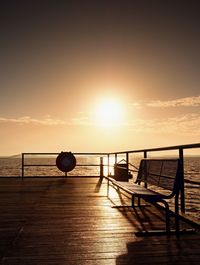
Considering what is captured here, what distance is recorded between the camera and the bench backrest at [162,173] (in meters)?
4.00

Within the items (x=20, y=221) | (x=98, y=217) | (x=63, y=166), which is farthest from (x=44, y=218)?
(x=63, y=166)

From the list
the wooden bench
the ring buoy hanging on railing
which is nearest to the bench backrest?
the wooden bench

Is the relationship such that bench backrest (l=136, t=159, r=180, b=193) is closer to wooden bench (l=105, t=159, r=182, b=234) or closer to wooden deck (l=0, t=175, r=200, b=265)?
wooden bench (l=105, t=159, r=182, b=234)

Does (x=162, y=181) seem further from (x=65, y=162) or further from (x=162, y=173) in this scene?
(x=65, y=162)

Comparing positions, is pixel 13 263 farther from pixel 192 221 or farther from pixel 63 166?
pixel 63 166

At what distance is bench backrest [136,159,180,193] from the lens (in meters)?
4.00

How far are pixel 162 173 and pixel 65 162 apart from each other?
9208mm

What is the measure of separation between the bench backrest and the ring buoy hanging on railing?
784 cm

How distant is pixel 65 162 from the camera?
13492mm

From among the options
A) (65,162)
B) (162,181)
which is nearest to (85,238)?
(162,181)

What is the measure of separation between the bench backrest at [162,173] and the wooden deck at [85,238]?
596 mm

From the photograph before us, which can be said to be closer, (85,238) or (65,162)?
(85,238)

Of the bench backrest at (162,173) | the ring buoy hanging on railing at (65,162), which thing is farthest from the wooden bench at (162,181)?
the ring buoy hanging on railing at (65,162)

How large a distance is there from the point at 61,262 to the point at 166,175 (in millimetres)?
1995
